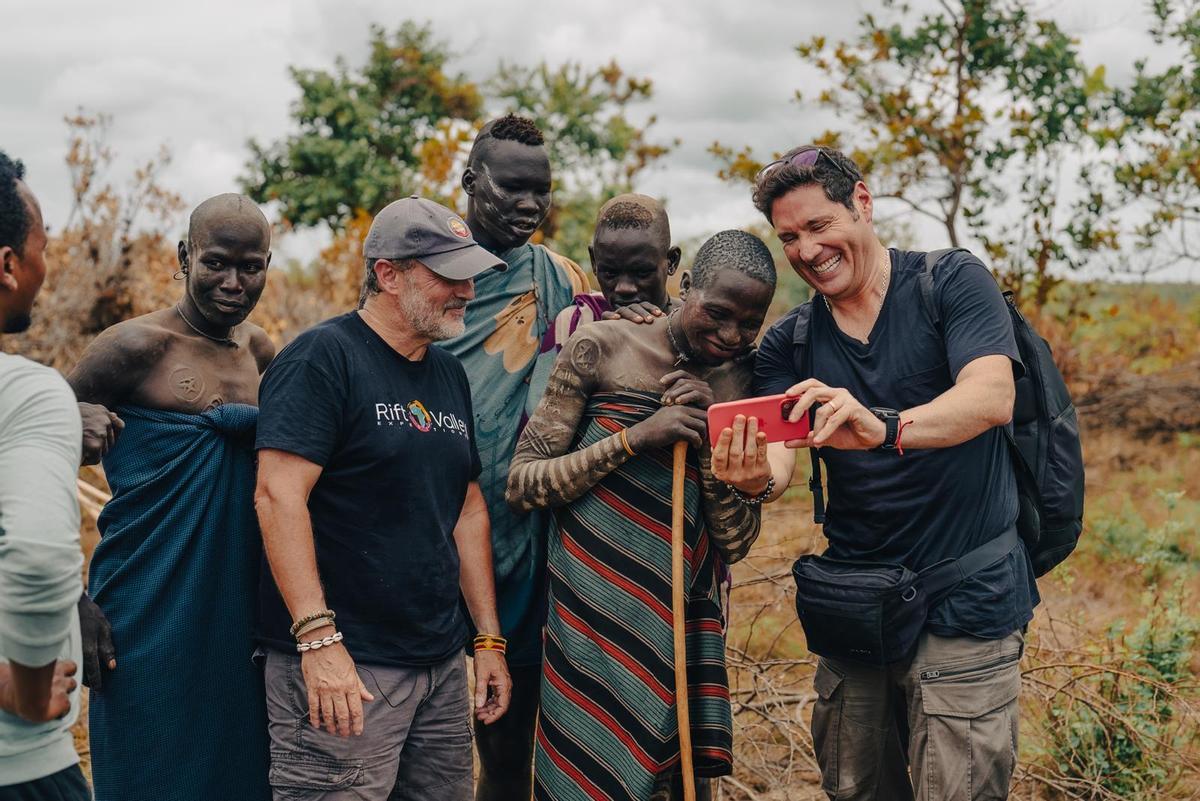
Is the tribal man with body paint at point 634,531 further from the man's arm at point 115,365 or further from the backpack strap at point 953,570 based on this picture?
the man's arm at point 115,365

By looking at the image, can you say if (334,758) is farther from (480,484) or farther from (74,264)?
(74,264)

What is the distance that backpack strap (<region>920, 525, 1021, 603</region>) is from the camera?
2.61 metres

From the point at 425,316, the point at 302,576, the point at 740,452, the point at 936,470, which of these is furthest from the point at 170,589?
the point at 936,470

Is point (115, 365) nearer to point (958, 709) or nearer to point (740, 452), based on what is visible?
point (740, 452)

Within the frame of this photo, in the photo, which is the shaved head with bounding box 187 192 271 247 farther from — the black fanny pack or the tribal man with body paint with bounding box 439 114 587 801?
the black fanny pack

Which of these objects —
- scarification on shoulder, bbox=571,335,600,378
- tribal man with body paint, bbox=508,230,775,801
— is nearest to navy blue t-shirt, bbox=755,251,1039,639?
tribal man with body paint, bbox=508,230,775,801

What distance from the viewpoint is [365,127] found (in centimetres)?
1692

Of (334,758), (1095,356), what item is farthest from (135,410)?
(1095,356)

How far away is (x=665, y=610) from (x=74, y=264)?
8.11 m

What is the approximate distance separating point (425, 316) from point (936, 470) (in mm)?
1268

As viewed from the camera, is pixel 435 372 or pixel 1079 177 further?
pixel 1079 177

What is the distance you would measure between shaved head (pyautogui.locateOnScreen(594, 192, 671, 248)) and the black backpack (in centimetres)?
48

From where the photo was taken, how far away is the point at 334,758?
2.50 m

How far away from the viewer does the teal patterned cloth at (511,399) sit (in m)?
3.12
